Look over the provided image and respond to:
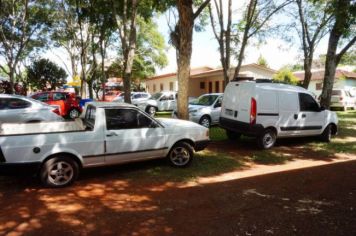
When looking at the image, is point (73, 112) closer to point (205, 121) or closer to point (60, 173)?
point (205, 121)

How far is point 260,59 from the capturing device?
67.7m

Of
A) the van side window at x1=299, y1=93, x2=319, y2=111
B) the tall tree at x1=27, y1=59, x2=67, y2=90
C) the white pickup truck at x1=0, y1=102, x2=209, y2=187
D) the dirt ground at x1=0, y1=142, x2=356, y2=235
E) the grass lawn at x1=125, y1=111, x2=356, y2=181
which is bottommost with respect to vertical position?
the dirt ground at x1=0, y1=142, x2=356, y2=235

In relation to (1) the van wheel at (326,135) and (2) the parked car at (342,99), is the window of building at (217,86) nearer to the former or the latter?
(2) the parked car at (342,99)

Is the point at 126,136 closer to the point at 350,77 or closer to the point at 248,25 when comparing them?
the point at 248,25

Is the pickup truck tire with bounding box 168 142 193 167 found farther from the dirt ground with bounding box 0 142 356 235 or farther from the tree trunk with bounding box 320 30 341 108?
the tree trunk with bounding box 320 30 341 108

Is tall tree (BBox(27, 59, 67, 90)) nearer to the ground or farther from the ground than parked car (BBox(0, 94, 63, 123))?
farther from the ground

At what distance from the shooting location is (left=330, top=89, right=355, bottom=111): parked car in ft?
83.4

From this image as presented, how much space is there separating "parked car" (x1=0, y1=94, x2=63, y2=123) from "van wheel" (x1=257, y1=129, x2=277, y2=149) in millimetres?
6802

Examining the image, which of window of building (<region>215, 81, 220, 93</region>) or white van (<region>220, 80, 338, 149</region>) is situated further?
window of building (<region>215, 81, 220, 93</region>)

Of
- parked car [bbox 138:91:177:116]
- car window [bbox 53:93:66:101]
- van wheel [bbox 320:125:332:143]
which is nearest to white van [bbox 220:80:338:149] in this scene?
van wheel [bbox 320:125:332:143]

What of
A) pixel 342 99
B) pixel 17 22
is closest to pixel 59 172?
pixel 17 22

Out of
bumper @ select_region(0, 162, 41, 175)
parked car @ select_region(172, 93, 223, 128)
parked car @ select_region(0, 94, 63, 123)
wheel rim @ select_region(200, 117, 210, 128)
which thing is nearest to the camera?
bumper @ select_region(0, 162, 41, 175)

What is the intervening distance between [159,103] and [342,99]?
15082mm

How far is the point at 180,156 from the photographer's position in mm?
7402
